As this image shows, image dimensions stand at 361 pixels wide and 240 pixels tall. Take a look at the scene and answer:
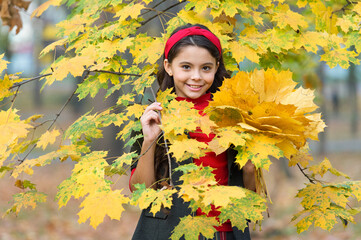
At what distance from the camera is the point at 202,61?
81.9 inches

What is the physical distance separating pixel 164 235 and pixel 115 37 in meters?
1.08

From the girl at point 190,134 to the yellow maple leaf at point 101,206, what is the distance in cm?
46

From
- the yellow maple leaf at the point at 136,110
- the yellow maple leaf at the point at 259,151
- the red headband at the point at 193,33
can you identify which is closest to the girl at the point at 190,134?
the red headband at the point at 193,33

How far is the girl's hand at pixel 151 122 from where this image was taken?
196cm

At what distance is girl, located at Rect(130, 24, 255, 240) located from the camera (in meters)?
2.07

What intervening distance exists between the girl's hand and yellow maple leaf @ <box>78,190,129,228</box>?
1.44 feet

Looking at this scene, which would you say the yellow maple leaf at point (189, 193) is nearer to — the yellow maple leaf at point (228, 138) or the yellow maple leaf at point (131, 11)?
the yellow maple leaf at point (228, 138)

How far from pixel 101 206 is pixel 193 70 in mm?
825

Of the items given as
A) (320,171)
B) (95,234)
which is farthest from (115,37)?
(95,234)

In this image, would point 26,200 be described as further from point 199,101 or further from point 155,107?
point 199,101

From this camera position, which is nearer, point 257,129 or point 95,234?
point 257,129

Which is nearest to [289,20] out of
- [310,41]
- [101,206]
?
[310,41]

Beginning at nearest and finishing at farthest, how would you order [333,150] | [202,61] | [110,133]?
[202,61], [110,133], [333,150]

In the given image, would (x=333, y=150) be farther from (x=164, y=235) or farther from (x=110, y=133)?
(x=164, y=235)
